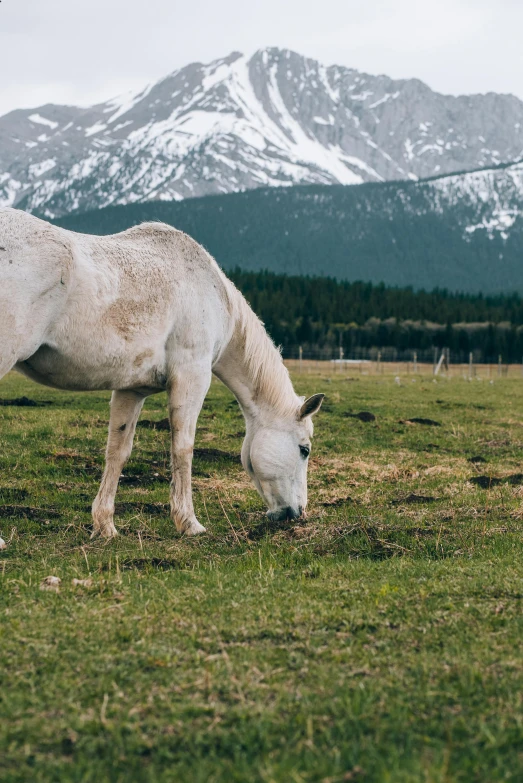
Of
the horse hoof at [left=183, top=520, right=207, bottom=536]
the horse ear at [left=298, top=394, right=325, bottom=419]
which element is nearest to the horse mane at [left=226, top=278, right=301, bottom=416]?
the horse ear at [left=298, top=394, right=325, bottom=419]

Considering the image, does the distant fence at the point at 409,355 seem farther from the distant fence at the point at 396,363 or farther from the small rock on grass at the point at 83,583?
the small rock on grass at the point at 83,583

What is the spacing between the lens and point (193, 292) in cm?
794

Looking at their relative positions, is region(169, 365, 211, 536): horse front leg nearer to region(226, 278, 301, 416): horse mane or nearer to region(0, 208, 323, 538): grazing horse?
region(0, 208, 323, 538): grazing horse

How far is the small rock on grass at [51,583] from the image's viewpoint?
543cm

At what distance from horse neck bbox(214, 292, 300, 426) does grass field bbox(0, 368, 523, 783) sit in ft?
4.03

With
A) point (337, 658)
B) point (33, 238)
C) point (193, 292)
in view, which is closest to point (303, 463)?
point (193, 292)

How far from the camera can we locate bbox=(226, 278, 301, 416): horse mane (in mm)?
8773

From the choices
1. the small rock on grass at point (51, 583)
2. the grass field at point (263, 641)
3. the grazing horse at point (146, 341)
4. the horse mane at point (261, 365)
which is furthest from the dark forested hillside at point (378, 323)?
the small rock on grass at point (51, 583)

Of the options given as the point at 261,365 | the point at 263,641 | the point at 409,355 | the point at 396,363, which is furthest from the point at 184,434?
the point at 409,355

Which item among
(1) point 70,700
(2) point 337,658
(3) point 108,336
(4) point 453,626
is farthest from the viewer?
(3) point 108,336

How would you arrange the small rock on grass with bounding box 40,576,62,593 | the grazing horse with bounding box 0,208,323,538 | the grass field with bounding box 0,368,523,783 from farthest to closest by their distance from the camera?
the grazing horse with bounding box 0,208,323,538
the small rock on grass with bounding box 40,576,62,593
the grass field with bounding box 0,368,523,783

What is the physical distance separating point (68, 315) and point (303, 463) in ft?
10.7

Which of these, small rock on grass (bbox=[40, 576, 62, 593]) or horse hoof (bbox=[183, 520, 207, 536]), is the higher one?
small rock on grass (bbox=[40, 576, 62, 593])

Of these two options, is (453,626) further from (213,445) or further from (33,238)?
(213,445)
